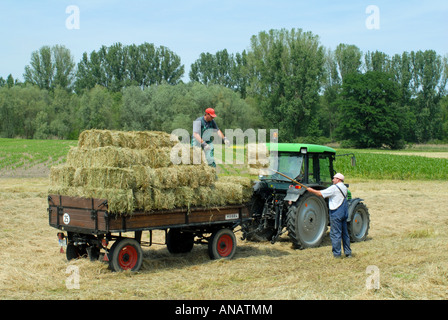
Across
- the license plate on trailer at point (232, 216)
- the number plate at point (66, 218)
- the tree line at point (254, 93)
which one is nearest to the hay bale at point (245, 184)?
the license plate on trailer at point (232, 216)

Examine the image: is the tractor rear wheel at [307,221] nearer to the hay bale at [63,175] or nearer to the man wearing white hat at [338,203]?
the man wearing white hat at [338,203]

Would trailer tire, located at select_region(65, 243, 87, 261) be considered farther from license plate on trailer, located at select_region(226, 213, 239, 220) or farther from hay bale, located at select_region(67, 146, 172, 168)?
license plate on trailer, located at select_region(226, 213, 239, 220)

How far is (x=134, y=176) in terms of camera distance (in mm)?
7863

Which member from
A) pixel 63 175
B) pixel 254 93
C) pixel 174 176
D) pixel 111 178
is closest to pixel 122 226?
pixel 111 178

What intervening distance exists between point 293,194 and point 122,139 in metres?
3.88

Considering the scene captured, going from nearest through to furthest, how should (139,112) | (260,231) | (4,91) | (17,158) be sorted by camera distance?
(260,231), (17,158), (139,112), (4,91)

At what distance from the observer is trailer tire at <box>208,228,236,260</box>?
9.51m

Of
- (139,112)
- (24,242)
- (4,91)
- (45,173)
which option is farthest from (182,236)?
(4,91)

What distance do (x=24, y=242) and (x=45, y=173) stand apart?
1918 centimetres

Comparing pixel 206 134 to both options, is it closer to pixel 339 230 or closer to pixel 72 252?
pixel 339 230

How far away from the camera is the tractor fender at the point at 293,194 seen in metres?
10.3
